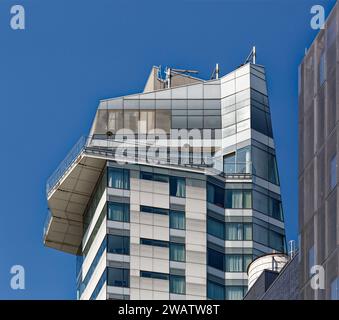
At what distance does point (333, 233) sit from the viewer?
1858 inches

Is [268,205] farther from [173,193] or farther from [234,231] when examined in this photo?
[173,193]

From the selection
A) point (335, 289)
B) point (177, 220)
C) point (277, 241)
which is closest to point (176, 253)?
point (177, 220)

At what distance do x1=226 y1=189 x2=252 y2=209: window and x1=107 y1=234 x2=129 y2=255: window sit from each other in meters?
12.2

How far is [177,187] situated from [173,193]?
0.89 metres

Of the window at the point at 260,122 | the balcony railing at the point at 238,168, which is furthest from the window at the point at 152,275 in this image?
the window at the point at 260,122

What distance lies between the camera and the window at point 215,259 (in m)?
140

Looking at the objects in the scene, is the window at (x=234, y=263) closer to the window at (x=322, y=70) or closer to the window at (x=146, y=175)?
the window at (x=146, y=175)

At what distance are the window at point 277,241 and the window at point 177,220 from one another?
1027 centimetres

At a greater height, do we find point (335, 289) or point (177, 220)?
point (177, 220)

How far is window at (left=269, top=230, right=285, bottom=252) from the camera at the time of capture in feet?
475

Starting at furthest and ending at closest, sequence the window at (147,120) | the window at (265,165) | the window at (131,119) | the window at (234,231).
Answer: the window at (147,120)
the window at (131,119)
the window at (265,165)
the window at (234,231)

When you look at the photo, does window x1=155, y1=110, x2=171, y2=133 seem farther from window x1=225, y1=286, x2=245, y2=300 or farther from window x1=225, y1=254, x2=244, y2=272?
window x1=225, y1=286, x2=245, y2=300

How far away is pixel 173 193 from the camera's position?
139500mm
